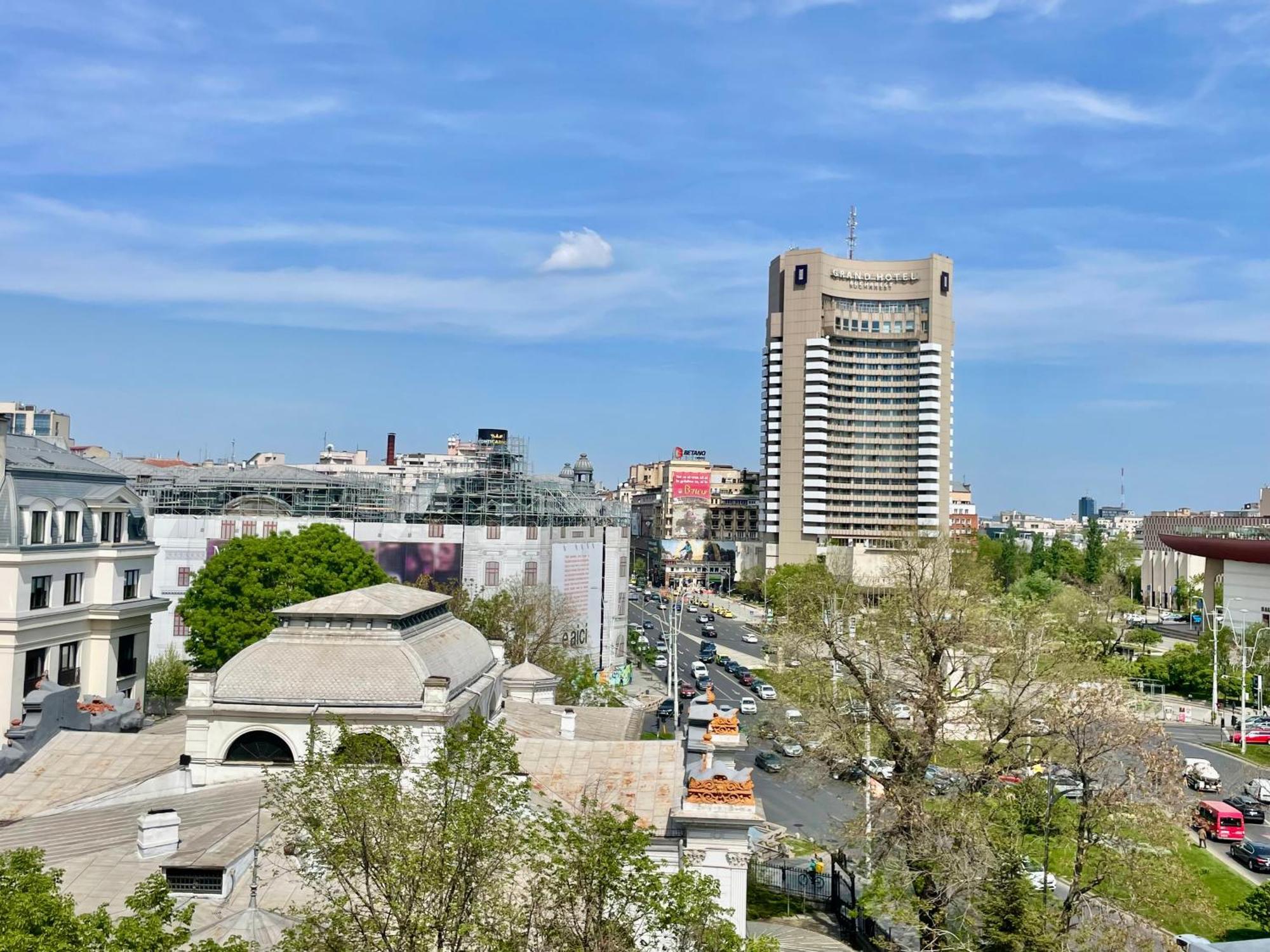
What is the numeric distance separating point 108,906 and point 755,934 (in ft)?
51.3

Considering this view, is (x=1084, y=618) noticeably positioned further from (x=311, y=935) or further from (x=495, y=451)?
(x=311, y=935)

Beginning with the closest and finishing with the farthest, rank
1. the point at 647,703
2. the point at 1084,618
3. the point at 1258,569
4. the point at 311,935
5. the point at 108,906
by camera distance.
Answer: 1. the point at 311,935
2. the point at 108,906
3. the point at 647,703
4. the point at 1084,618
5. the point at 1258,569

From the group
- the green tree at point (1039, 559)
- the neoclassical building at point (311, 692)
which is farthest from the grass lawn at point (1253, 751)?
the green tree at point (1039, 559)

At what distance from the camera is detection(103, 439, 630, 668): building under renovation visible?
79250 millimetres

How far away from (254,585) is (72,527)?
30.6 feet

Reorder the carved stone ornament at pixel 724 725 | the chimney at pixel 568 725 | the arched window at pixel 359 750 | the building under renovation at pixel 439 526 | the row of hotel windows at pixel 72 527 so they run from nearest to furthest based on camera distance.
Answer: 1. the arched window at pixel 359 750
2. the carved stone ornament at pixel 724 725
3. the chimney at pixel 568 725
4. the row of hotel windows at pixel 72 527
5. the building under renovation at pixel 439 526

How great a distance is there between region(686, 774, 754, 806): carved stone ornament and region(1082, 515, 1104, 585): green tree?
132676 millimetres

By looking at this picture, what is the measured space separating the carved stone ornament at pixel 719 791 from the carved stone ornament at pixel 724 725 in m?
1.23

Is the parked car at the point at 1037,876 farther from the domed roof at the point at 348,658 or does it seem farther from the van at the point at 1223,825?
the domed roof at the point at 348,658

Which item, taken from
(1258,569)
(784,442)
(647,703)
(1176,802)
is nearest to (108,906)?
(1176,802)

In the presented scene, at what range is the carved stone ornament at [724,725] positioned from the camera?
83.8ft

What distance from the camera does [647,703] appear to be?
80.1 metres

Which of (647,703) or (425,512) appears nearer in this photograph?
(647,703)

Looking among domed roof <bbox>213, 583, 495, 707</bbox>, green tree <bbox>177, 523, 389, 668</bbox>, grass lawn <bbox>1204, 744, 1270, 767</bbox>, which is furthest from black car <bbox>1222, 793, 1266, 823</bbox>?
green tree <bbox>177, 523, 389, 668</bbox>
